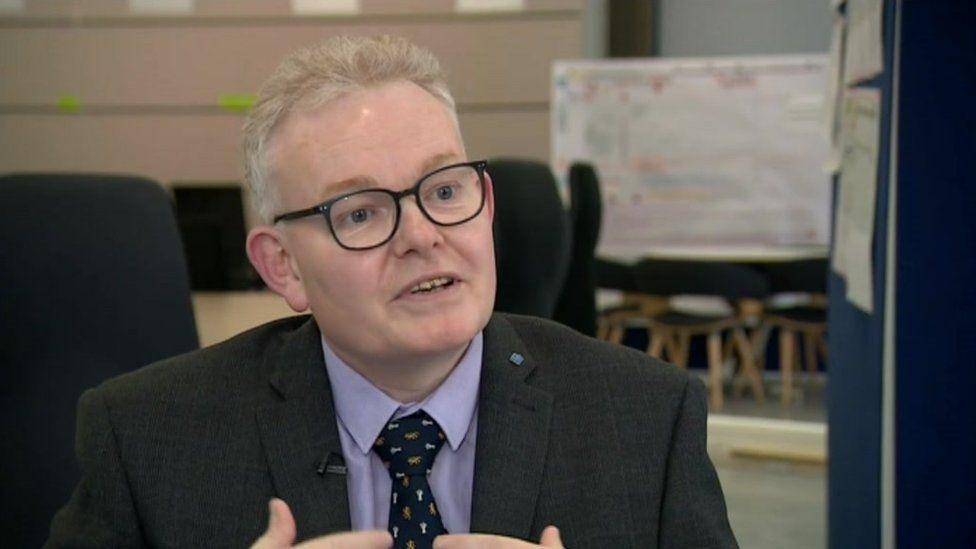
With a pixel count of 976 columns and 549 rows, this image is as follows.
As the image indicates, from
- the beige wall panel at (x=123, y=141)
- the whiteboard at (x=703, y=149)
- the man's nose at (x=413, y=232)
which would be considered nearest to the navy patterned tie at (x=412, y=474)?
the man's nose at (x=413, y=232)

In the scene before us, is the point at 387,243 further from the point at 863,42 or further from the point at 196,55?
the point at 196,55

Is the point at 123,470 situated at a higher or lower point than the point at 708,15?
lower

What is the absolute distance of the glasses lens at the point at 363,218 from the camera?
1.16 meters

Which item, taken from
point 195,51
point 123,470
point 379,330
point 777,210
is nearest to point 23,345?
point 123,470

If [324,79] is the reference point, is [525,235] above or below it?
below

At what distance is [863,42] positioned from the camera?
86.8 inches

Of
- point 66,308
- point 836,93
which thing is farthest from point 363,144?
point 836,93

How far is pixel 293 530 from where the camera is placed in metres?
1.10

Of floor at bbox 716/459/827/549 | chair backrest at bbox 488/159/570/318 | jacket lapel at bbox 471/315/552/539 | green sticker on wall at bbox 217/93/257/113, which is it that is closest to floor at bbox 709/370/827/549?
floor at bbox 716/459/827/549

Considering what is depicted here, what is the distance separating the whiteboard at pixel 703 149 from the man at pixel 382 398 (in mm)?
4772

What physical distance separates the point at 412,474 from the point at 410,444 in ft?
0.12

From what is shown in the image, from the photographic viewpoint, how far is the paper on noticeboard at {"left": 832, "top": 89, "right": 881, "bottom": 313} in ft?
6.84

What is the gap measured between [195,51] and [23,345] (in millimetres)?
3745

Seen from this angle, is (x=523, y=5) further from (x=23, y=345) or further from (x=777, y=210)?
(x=23, y=345)
